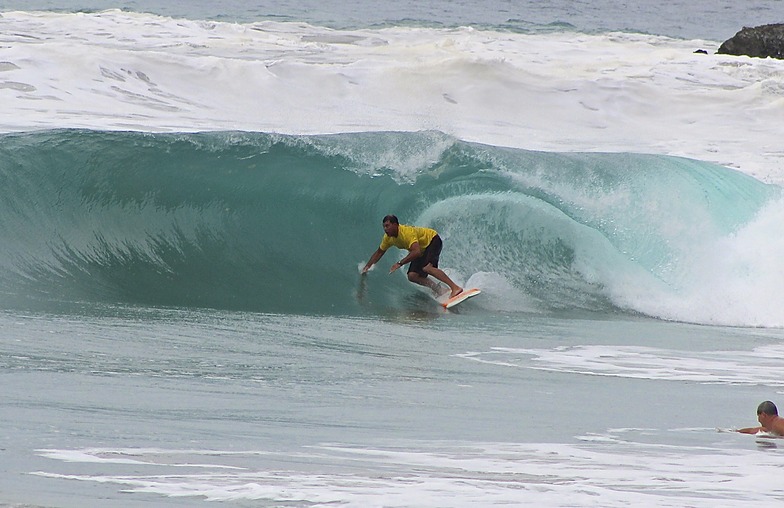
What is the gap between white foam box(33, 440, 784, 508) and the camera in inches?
152

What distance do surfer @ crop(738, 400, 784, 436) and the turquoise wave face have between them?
4247 mm

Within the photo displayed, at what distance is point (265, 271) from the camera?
10.1 meters

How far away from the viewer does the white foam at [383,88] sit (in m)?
15.4

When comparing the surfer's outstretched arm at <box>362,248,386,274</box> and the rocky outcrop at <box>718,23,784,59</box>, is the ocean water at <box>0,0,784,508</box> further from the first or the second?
the rocky outcrop at <box>718,23,784,59</box>

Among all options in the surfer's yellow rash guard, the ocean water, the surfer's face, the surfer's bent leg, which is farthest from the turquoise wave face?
the surfer's face

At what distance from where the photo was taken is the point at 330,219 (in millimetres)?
11430

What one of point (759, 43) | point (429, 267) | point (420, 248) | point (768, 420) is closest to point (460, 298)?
point (429, 267)

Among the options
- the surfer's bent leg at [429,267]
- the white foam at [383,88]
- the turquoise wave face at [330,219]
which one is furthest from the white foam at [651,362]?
the white foam at [383,88]

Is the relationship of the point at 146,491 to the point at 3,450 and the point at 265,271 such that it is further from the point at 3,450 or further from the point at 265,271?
the point at 265,271

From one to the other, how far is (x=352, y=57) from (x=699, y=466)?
67.8 feet

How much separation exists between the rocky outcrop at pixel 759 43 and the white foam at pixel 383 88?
3.96ft

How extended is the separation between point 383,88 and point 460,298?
1054cm

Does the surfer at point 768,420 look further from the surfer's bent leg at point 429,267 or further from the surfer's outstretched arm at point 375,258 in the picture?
the surfer's outstretched arm at point 375,258

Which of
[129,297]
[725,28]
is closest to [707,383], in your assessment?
[129,297]
